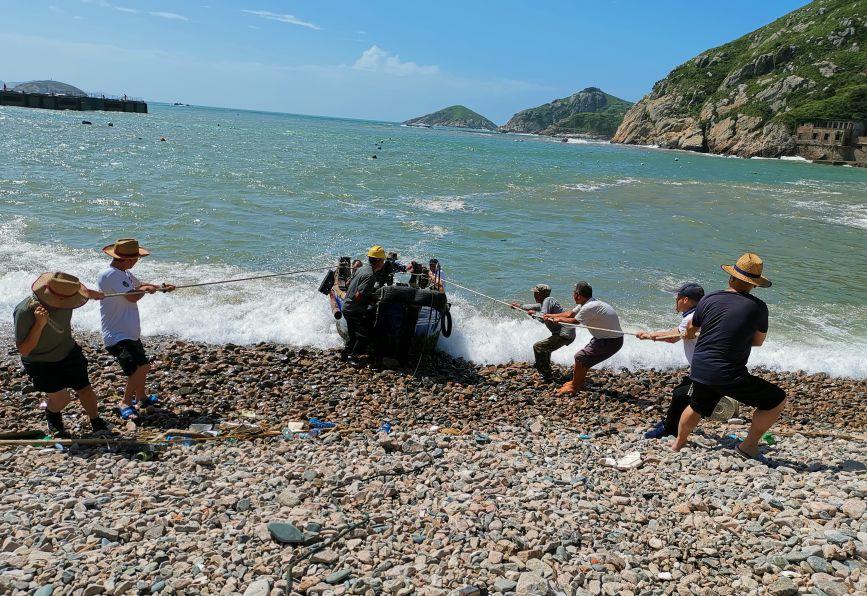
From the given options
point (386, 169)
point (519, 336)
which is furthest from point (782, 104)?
point (519, 336)

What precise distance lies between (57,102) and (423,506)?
11822 cm

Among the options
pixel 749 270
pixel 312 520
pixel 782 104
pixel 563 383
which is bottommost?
pixel 563 383

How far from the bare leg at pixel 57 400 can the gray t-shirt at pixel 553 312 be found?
21.0 feet

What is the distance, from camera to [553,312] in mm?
9703

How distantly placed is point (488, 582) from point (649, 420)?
5.09 meters

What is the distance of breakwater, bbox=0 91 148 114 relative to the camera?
96.9 m

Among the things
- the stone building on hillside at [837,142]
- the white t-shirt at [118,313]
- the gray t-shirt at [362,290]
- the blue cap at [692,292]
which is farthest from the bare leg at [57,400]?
the stone building on hillside at [837,142]

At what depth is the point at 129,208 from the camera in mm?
23297

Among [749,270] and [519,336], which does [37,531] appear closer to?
[749,270]

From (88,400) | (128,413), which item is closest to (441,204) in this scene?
(128,413)

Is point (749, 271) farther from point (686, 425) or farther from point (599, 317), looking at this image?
point (599, 317)

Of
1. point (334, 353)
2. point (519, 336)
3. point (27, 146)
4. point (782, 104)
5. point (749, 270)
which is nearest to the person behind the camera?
point (749, 270)

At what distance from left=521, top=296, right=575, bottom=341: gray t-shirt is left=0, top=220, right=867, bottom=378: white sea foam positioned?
1312mm

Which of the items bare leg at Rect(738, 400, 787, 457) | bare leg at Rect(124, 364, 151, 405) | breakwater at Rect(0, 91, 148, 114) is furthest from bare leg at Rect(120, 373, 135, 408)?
breakwater at Rect(0, 91, 148, 114)
